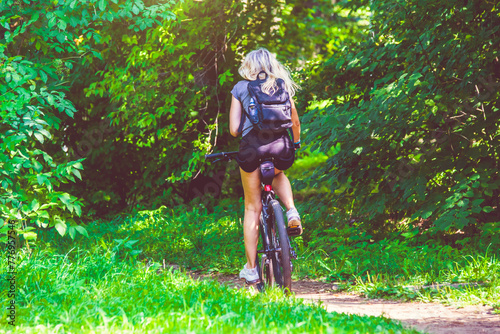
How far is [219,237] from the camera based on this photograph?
7.14 meters

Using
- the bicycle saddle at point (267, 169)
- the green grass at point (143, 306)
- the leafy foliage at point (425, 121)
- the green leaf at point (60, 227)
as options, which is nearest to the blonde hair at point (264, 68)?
the bicycle saddle at point (267, 169)

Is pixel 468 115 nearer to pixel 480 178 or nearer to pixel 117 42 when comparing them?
pixel 480 178

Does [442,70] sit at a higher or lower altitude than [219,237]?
higher

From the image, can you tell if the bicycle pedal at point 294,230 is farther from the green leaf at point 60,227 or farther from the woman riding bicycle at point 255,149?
the green leaf at point 60,227

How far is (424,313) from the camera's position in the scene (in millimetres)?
3824

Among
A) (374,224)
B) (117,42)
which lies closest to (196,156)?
(117,42)

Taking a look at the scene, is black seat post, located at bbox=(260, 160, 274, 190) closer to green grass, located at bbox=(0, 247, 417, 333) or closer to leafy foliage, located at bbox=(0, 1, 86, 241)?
green grass, located at bbox=(0, 247, 417, 333)

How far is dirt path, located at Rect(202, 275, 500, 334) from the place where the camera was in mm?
3398

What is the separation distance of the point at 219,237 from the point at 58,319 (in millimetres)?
4141

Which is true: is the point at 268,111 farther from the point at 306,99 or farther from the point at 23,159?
the point at 306,99

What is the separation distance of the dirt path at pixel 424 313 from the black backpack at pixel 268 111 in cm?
137

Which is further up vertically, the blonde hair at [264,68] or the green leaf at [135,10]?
the green leaf at [135,10]

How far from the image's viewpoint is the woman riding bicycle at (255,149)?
158 inches

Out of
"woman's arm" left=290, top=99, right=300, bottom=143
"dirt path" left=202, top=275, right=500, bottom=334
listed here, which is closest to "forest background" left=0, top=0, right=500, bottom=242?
"dirt path" left=202, top=275, right=500, bottom=334
